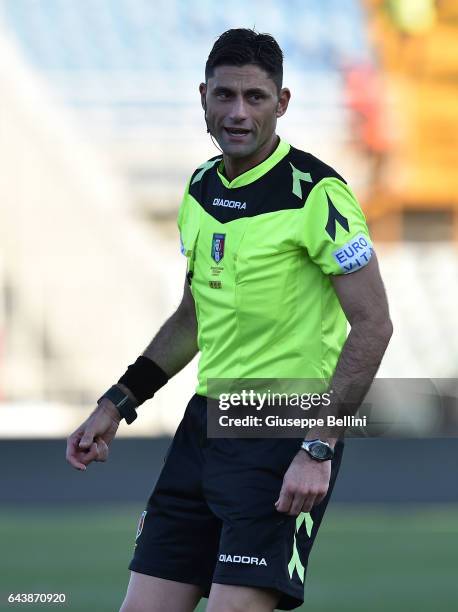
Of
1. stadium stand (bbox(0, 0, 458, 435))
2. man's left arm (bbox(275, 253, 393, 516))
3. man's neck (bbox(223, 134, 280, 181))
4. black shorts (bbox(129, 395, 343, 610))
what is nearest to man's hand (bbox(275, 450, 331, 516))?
man's left arm (bbox(275, 253, 393, 516))

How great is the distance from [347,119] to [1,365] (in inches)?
178

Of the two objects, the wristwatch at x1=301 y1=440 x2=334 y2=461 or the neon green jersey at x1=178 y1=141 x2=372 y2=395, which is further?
the neon green jersey at x1=178 y1=141 x2=372 y2=395

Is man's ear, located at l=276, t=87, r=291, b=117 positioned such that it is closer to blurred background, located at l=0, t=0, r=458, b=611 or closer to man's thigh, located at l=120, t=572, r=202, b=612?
man's thigh, located at l=120, t=572, r=202, b=612

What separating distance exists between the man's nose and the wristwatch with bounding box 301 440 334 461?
0.77m

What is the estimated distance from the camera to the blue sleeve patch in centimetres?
309

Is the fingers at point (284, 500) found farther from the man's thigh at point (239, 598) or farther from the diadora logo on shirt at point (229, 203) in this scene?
the diadora logo on shirt at point (229, 203)

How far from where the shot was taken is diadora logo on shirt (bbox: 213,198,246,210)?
3.30 metres

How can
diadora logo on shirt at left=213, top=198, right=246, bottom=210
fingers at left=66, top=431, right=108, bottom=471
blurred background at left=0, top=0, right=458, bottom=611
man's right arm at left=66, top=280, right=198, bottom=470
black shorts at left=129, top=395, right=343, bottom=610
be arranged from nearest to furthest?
black shorts at left=129, top=395, right=343, bottom=610, diadora logo on shirt at left=213, top=198, right=246, bottom=210, fingers at left=66, top=431, right=108, bottom=471, man's right arm at left=66, top=280, right=198, bottom=470, blurred background at left=0, top=0, right=458, bottom=611

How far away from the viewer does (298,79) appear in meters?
15.0

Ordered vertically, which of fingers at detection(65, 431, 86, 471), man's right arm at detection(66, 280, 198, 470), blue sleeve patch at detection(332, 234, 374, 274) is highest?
blue sleeve patch at detection(332, 234, 374, 274)

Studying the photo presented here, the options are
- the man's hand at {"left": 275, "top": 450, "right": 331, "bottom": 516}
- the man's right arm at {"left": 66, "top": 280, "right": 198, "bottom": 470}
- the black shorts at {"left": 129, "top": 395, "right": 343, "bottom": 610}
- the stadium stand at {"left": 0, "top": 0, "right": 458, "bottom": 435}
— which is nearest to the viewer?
the man's hand at {"left": 275, "top": 450, "right": 331, "bottom": 516}

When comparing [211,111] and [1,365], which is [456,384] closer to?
[1,365]

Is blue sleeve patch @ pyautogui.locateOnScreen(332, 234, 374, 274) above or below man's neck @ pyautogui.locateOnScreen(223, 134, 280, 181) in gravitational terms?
below

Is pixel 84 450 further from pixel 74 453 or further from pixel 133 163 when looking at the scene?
pixel 133 163
